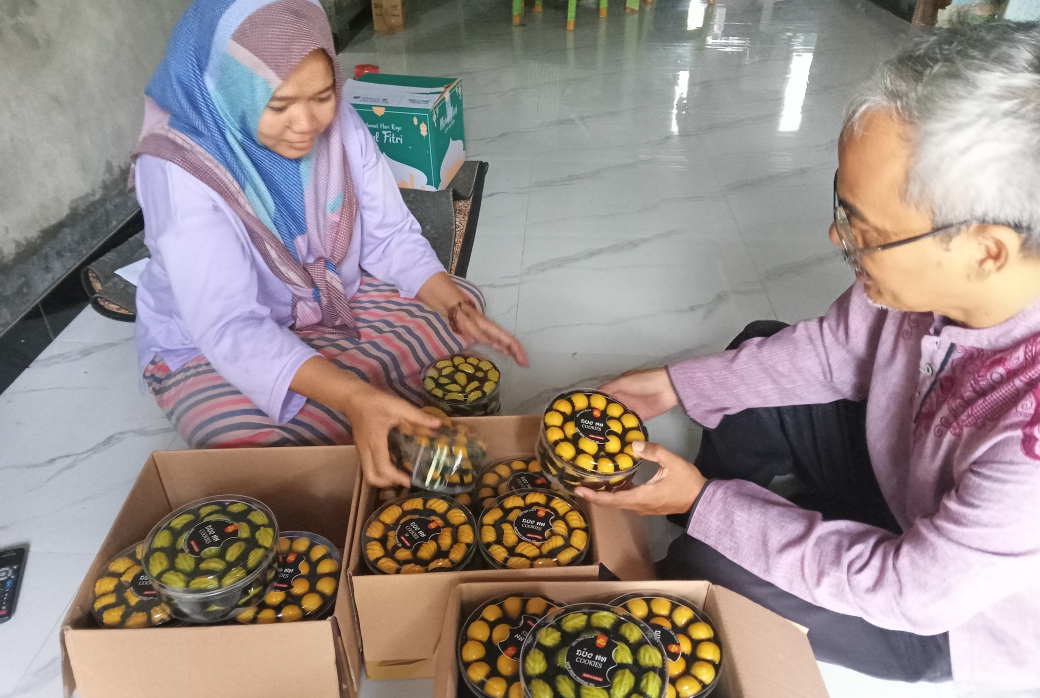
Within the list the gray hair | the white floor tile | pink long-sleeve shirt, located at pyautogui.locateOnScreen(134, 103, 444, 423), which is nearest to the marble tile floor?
the white floor tile

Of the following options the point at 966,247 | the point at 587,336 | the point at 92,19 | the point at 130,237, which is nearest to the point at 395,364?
the point at 587,336

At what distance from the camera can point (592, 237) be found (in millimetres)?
2398

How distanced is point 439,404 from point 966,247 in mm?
907

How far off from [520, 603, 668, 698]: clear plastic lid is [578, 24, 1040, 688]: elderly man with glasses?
19cm

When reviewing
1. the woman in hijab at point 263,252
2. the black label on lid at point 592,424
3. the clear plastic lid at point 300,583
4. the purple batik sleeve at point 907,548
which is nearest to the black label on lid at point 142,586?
the clear plastic lid at point 300,583

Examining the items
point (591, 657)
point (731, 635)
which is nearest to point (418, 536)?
point (591, 657)

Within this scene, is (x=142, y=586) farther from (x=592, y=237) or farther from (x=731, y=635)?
(x=592, y=237)

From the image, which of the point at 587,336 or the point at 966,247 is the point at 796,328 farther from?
the point at 587,336

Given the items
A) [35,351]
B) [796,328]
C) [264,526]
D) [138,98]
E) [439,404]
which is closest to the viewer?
[264,526]

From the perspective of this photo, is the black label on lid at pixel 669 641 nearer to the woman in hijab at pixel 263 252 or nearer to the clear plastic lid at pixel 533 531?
the clear plastic lid at pixel 533 531

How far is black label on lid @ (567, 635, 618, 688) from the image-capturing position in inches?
30.1

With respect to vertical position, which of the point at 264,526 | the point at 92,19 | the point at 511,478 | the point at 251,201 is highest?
the point at 92,19

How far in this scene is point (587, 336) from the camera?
75.3 inches

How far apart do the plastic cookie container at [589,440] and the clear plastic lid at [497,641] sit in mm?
177
